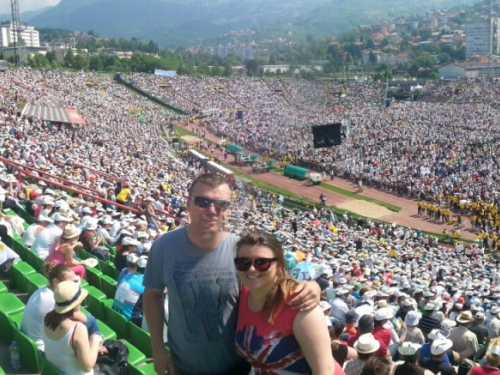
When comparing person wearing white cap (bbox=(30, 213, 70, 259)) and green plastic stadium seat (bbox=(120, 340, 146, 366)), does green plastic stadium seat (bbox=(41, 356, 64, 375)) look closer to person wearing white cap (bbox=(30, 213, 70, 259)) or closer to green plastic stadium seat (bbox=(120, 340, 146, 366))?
green plastic stadium seat (bbox=(120, 340, 146, 366))

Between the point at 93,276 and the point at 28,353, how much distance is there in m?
2.92

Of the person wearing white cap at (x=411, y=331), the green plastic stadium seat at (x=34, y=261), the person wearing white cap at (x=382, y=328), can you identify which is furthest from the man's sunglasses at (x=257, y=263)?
the person wearing white cap at (x=411, y=331)

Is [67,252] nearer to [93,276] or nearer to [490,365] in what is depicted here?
[93,276]

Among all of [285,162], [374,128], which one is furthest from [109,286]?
[374,128]

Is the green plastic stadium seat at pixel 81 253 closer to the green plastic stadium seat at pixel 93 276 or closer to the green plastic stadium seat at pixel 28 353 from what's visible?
the green plastic stadium seat at pixel 93 276

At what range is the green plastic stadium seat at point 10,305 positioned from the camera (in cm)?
650

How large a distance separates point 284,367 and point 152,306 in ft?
3.11

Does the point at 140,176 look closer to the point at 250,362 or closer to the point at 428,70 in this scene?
the point at 250,362

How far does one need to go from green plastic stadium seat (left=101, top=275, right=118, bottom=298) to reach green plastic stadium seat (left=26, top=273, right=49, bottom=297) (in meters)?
0.85

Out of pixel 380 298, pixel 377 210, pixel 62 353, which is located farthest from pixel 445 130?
pixel 62 353

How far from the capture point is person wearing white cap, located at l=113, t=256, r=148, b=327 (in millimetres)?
6758

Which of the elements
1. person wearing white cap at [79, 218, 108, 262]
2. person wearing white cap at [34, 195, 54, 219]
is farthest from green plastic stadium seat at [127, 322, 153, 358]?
person wearing white cap at [34, 195, 54, 219]

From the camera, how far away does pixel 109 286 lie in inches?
316

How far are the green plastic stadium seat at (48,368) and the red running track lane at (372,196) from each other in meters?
26.9
